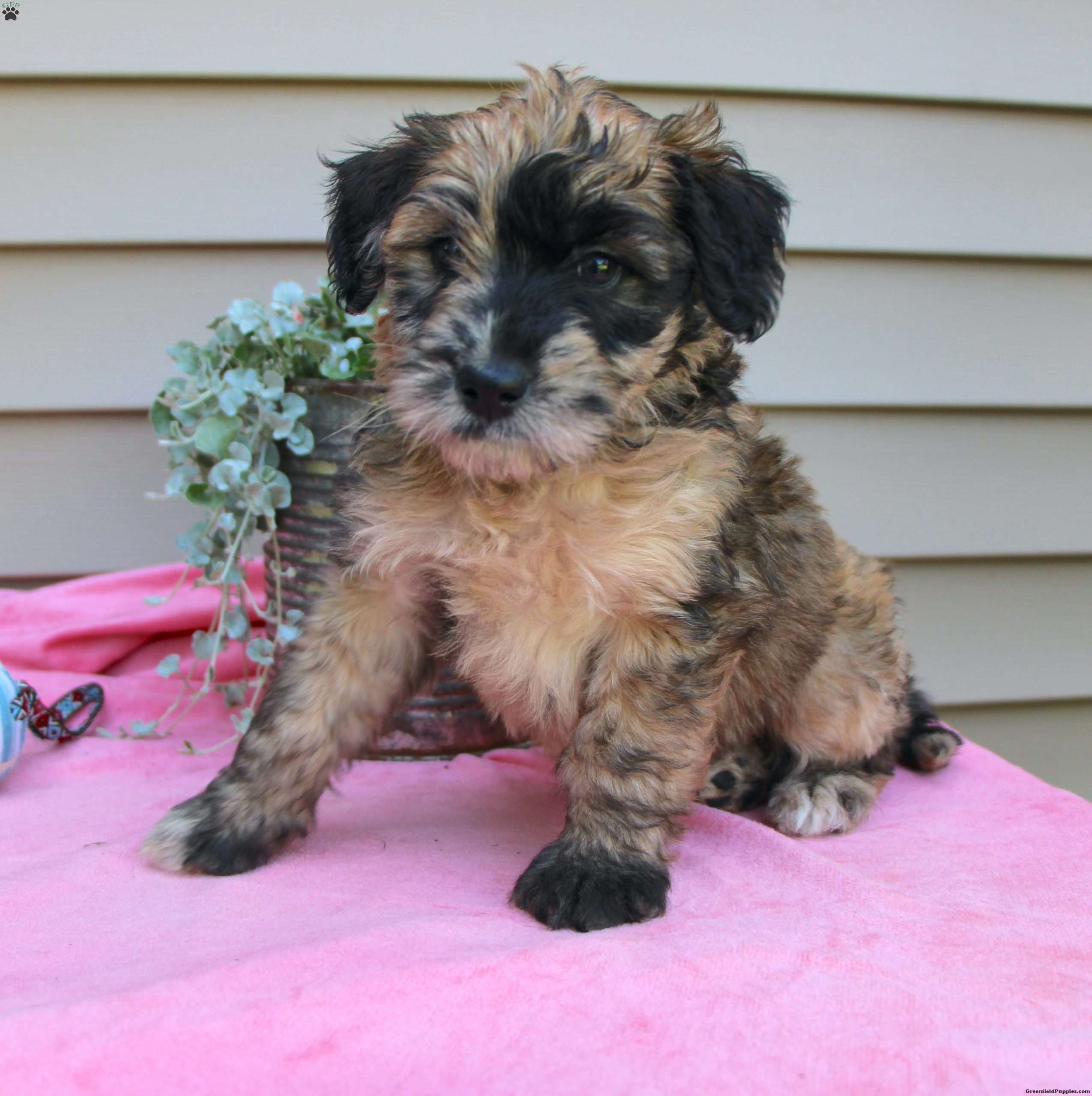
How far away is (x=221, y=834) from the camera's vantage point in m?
2.14

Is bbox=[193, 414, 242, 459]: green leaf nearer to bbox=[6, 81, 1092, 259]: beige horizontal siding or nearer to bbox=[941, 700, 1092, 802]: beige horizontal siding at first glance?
bbox=[6, 81, 1092, 259]: beige horizontal siding

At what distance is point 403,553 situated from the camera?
2143 mm

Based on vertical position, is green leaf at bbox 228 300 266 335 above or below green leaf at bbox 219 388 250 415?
above

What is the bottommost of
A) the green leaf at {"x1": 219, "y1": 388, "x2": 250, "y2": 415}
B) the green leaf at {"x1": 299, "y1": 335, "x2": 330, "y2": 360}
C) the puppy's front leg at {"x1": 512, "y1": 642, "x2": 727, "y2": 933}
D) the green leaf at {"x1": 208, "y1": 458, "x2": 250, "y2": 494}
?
the puppy's front leg at {"x1": 512, "y1": 642, "x2": 727, "y2": 933}

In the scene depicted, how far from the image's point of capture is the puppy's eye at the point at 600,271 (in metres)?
1.95

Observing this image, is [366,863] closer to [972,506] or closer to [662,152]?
[662,152]

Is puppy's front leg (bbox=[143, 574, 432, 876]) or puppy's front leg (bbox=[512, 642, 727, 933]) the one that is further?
puppy's front leg (bbox=[143, 574, 432, 876])

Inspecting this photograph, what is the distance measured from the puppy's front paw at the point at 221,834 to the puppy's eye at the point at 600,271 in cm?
125

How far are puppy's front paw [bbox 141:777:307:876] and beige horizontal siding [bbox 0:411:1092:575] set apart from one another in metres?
1.70

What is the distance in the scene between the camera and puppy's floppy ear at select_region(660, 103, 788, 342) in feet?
6.56

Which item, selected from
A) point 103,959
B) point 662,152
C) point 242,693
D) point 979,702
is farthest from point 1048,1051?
point 979,702

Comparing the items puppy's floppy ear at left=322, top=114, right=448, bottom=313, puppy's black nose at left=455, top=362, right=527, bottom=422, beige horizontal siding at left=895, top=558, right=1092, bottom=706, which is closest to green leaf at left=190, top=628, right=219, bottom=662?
puppy's floppy ear at left=322, top=114, right=448, bottom=313

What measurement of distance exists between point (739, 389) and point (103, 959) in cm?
167

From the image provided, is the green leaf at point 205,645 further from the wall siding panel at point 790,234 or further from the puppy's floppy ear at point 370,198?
the puppy's floppy ear at point 370,198
